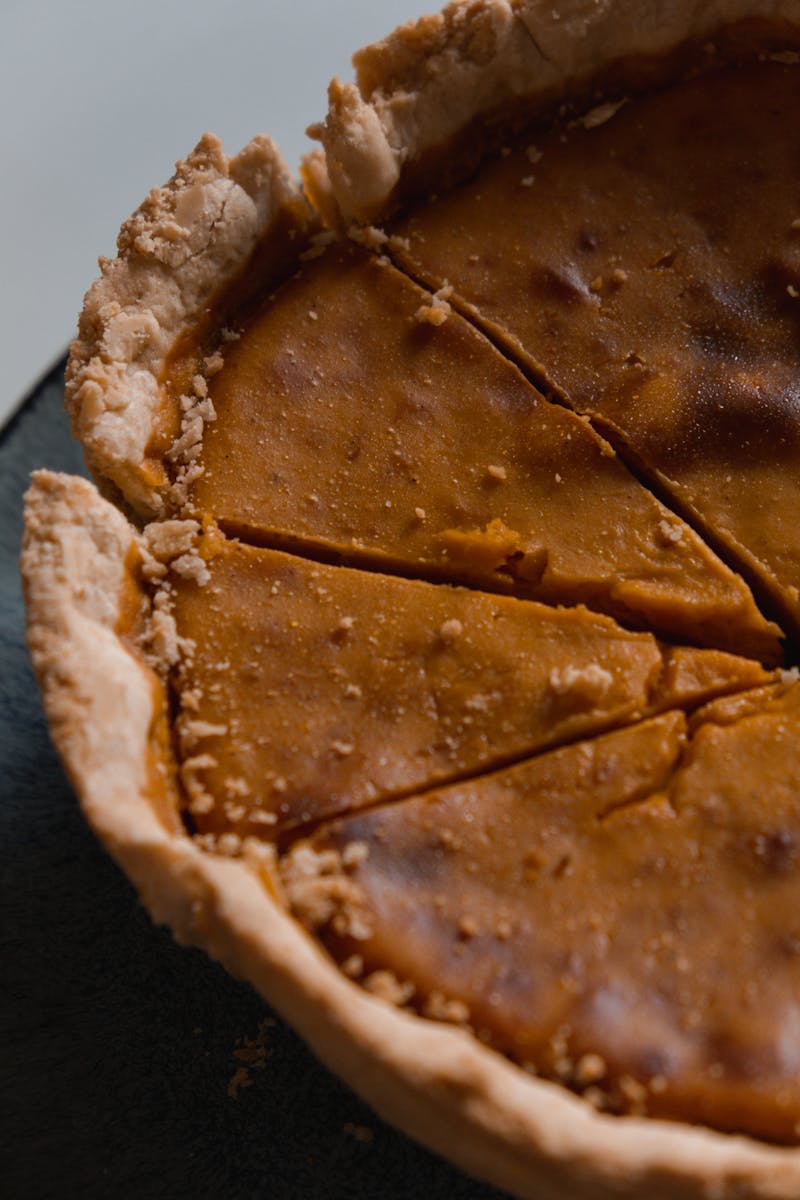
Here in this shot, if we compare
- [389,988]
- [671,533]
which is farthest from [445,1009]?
[671,533]

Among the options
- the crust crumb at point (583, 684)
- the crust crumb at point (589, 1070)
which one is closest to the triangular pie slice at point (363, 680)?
the crust crumb at point (583, 684)

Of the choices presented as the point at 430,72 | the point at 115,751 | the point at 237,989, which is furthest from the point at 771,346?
the point at 237,989

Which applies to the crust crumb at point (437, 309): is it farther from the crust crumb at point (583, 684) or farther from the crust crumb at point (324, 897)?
the crust crumb at point (324, 897)

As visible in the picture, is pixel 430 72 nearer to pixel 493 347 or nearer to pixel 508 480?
pixel 493 347

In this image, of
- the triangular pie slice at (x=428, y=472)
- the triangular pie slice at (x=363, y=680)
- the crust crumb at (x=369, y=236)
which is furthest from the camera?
the crust crumb at (x=369, y=236)

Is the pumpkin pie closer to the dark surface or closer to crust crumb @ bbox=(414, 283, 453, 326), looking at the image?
crust crumb @ bbox=(414, 283, 453, 326)
